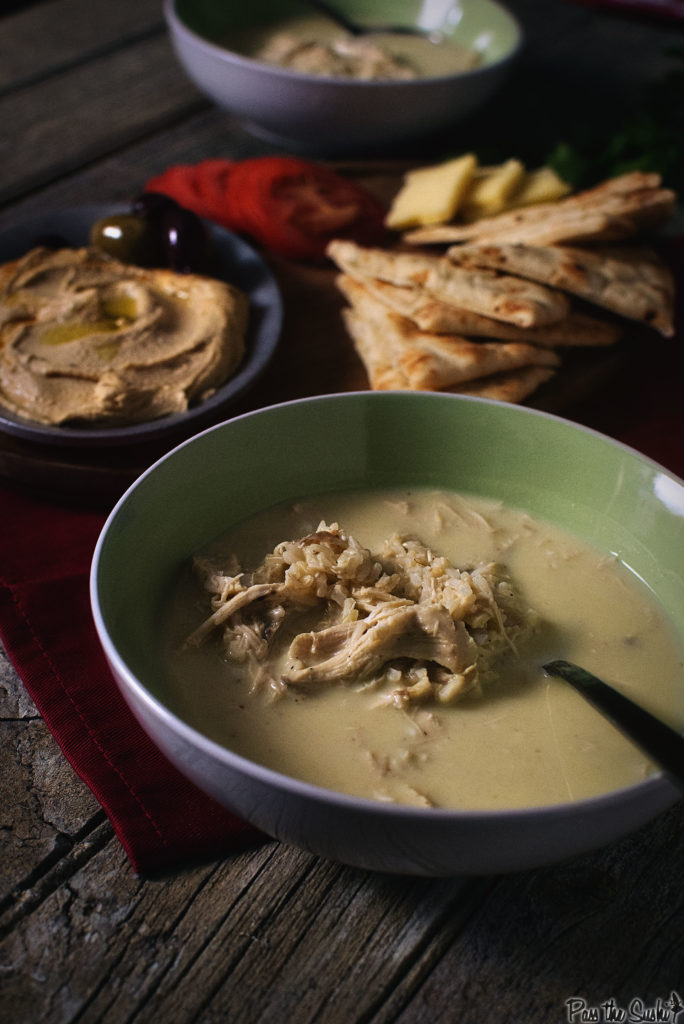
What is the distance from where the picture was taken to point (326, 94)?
347cm

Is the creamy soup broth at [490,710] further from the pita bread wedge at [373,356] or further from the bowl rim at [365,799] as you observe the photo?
the pita bread wedge at [373,356]

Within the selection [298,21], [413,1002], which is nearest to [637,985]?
[413,1002]

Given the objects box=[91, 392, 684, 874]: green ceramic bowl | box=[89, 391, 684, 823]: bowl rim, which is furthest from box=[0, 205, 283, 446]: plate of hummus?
box=[89, 391, 684, 823]: bowl rim

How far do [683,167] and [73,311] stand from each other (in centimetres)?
236

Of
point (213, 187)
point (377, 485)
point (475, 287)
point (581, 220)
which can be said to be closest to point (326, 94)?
point (213, 187)

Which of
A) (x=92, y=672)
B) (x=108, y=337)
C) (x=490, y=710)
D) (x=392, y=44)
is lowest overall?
(x=92, y=672)

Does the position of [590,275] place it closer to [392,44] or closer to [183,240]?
[183,240]

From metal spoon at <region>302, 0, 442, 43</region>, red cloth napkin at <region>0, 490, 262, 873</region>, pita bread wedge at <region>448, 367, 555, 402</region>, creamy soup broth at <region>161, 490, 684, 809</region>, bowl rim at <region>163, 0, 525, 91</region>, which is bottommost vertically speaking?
red cloth napkin at <region>0, 490, 262, 873</region>

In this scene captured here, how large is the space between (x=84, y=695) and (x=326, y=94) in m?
2.46

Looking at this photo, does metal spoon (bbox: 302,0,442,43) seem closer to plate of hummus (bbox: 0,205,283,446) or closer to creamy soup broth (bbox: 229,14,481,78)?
creamy soup broth (bbox: 229,14,481,78)

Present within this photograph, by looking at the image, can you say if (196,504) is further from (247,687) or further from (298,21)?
(298,21)

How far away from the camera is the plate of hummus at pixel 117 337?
236cm

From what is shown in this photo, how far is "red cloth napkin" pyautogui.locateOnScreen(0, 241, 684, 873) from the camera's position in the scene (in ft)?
5.40

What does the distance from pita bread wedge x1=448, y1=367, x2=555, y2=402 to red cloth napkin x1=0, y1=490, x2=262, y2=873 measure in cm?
101
